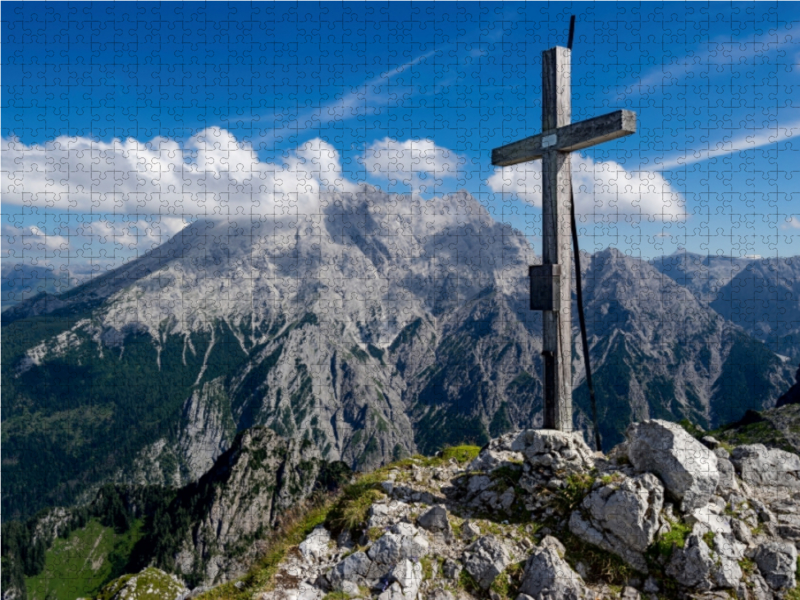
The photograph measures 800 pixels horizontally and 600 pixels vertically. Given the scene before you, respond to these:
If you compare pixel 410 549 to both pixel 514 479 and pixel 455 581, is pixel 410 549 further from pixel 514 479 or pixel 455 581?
pixel 514 479

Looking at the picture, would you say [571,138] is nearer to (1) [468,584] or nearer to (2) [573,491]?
(2) [573,491]

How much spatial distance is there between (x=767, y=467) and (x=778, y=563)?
162 inches

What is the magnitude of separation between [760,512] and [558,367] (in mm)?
5702

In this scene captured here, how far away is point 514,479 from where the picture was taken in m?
13.8

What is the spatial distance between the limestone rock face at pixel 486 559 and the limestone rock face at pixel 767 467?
766 centimetres

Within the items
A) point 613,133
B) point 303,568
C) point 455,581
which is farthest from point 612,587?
point 613,133

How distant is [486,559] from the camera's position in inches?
444

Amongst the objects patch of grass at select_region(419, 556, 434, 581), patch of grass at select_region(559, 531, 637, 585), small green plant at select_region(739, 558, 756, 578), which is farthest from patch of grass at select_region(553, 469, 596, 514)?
patch of grass at select_region(419, 556, 434, 581)

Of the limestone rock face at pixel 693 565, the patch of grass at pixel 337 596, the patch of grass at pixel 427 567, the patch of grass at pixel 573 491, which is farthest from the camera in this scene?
the patch of grass at pixel 573 491

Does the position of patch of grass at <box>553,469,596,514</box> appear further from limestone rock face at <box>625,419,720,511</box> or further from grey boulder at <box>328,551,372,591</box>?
grey boulder at <box>328,551,372,591</box>

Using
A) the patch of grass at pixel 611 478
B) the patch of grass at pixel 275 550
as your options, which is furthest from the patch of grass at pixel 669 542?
the patch of grass at pixel 275 550

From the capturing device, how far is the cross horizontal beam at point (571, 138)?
13406 mm

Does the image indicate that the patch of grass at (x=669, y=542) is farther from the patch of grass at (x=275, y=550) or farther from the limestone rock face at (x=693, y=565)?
the patch of grass at (x=275, y=550)

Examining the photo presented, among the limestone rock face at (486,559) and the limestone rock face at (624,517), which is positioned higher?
the limestone rock face at (624,517)
